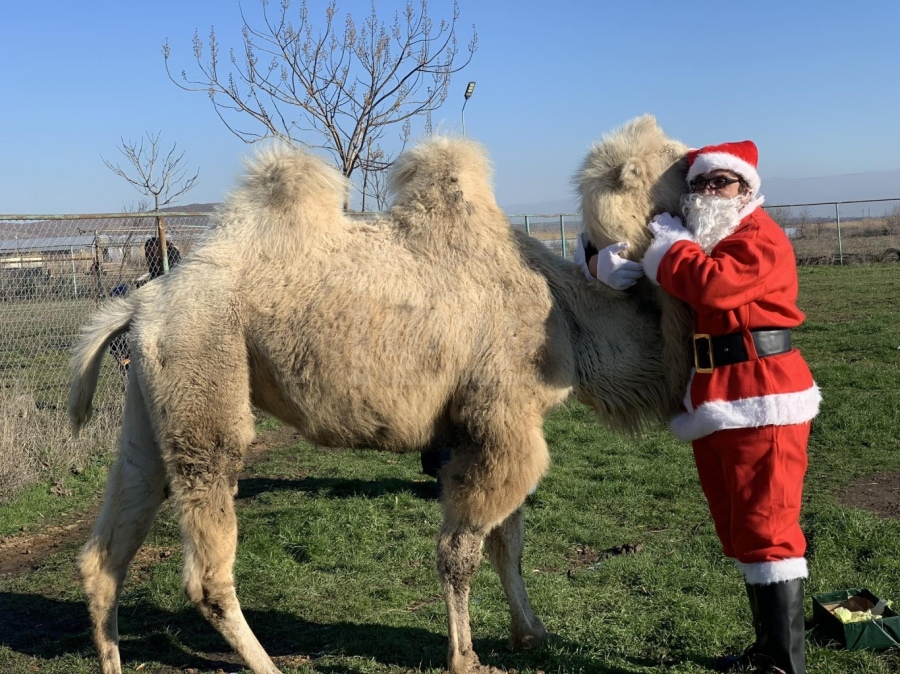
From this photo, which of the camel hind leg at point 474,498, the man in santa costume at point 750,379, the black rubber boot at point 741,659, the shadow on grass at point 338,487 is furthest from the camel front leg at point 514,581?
the shadow on grass at point 338,487

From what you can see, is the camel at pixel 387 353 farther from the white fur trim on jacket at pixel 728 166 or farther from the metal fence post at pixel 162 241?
the metal fence post at pixel 162 241

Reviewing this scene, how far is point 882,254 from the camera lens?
25375mm

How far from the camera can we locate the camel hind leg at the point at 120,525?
4195 mm

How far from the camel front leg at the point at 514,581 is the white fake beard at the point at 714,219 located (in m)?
1.78

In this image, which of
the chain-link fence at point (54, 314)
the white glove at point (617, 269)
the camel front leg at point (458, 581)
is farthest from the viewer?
the chain-link fence at point (54, 314)

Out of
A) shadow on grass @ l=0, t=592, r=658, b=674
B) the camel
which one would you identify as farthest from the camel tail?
shadow on grass @ l=0, t=592, r=658, b=674

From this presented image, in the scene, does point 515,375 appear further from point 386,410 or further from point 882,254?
point 882,254

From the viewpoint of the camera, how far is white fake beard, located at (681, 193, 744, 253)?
11.6ft

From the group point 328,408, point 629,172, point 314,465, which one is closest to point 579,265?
point 629,172

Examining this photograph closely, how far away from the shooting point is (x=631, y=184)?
3799 mm

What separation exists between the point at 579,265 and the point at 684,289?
77 cm

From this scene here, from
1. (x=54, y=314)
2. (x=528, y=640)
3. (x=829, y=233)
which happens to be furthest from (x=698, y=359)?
(x=829, y=233)

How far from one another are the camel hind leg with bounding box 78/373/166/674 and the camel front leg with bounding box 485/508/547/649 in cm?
183

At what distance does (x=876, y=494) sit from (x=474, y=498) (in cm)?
422
